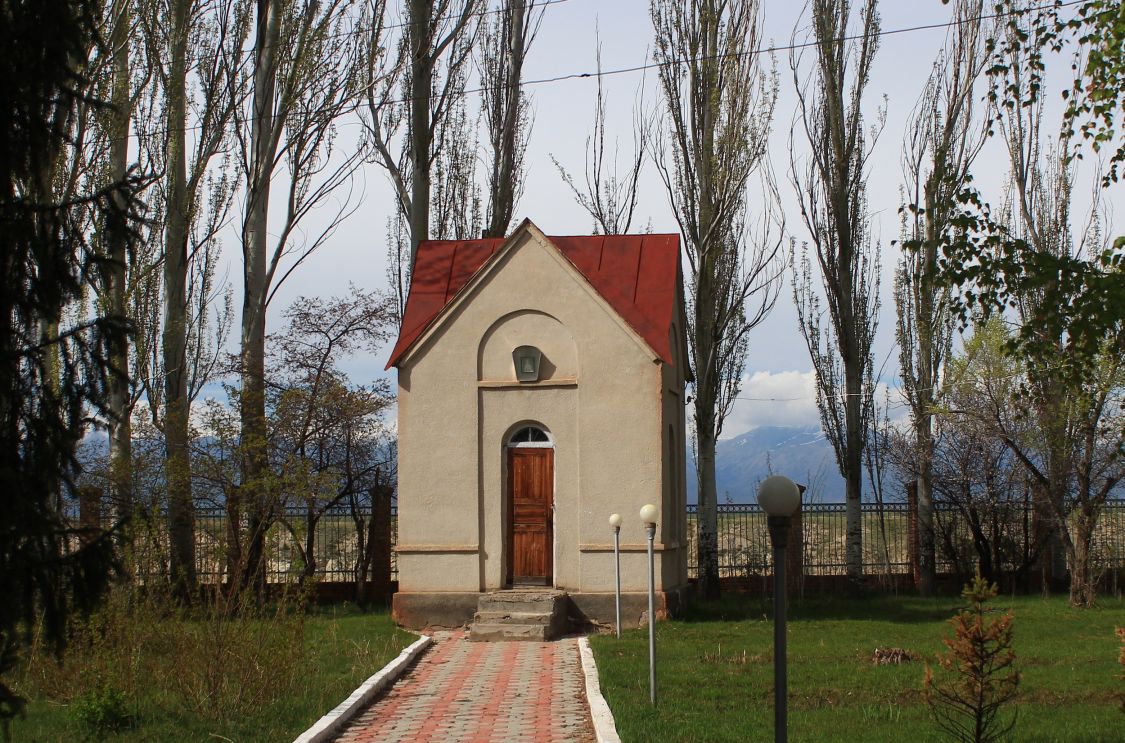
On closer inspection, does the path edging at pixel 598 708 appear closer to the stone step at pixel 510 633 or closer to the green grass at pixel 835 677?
the green grass at pixel 835 677

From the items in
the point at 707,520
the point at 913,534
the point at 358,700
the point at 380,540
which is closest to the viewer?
the point at 358,700

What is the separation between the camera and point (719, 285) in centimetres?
2594

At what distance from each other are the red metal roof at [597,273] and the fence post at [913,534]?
27.4 ft

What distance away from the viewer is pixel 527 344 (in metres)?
20.2

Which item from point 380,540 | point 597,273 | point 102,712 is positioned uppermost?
point 597,273

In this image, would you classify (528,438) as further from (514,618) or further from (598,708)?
(598,708)

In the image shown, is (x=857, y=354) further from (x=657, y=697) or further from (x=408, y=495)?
(x=657, y=697)

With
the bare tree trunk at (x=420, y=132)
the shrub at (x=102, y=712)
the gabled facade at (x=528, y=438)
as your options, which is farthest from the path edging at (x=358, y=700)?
the bare tree trunk at (x=420, y=132)

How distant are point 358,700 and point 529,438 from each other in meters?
8.40

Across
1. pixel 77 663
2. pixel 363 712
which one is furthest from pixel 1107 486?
pixel 77 663

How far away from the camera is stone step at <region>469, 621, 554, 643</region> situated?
18.1 m

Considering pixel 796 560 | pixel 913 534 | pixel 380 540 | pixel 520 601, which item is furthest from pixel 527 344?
pixel 913 534

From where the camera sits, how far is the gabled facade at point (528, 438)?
19.6 m

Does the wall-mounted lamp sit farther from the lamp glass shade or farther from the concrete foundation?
the lamp glass shade
